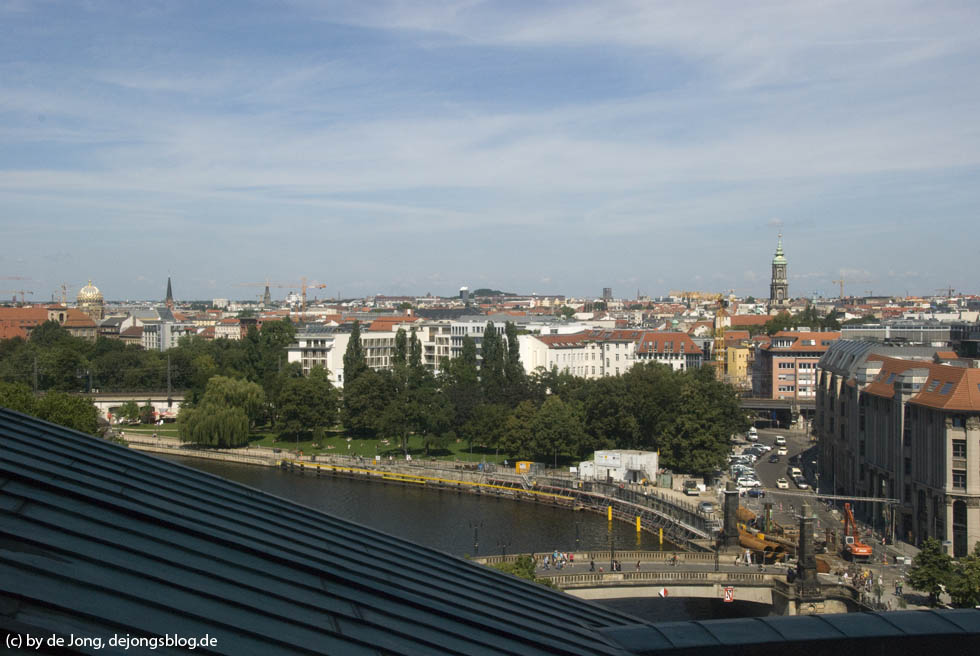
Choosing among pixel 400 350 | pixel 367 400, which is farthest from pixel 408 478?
pixel 400 350

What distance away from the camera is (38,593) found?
297cm

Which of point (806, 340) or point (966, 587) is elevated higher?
point (806, 340)

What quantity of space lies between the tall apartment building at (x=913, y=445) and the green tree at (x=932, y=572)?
3.00 metres

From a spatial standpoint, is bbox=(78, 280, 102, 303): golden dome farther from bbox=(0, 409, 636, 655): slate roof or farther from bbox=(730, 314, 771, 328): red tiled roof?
bbox=(0, 409, 636, 655): slate roof

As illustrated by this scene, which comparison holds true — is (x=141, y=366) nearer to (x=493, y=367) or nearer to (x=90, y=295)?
(x=493, y=367)

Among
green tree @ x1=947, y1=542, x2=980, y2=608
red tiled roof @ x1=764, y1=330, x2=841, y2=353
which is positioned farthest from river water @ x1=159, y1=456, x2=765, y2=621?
red tiled roof @ x1=764, y1=330, x2=841, y2=353

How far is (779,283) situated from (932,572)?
93918 mm

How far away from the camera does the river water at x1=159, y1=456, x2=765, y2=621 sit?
63.3 ft

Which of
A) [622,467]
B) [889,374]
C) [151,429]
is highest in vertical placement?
[889,374]

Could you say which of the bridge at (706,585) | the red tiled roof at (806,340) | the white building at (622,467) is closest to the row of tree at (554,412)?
the white building at (622,467)

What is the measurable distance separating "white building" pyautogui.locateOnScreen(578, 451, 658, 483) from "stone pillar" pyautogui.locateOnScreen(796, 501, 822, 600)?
1228 cm

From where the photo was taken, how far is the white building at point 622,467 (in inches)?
1172

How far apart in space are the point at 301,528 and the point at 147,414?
4420cm

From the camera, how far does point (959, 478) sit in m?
20.3
